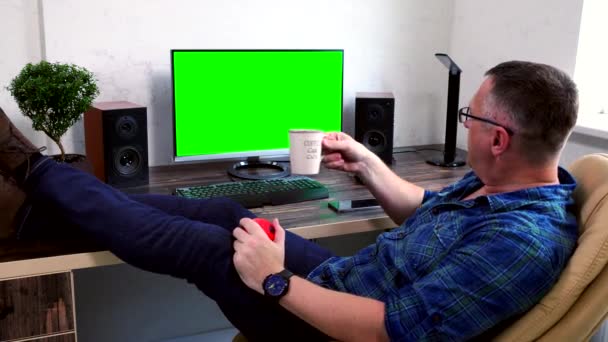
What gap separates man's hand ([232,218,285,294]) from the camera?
138cm

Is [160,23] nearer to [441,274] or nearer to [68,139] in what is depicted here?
[68,139]

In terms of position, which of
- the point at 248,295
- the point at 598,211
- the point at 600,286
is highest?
the point at 598,211

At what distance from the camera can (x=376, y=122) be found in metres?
2.40

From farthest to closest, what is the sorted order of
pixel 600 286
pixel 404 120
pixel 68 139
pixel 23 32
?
pixel 404 120
pixel 68 139
pixel 23 32
pixel 600 286

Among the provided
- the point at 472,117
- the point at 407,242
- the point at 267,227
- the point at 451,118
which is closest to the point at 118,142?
the point at 267,227

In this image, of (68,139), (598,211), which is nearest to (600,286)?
(598,211)

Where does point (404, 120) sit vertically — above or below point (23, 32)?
below

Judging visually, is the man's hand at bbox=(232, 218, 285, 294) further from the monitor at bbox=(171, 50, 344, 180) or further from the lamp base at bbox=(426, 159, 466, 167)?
the lamp base at bbox=(426, 159, 466, 167)

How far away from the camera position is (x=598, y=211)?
50.1 inches

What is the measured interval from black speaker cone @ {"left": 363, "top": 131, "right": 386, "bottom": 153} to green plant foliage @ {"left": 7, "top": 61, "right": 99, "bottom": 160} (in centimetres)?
104

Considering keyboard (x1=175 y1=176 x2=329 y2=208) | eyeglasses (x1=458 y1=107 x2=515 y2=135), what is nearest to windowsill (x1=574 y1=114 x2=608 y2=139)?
eyeglasses (x1=458 y1=107 x2=515 y2=135)

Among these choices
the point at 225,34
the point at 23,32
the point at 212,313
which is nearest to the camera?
the point at 23,32

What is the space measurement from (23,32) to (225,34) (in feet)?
2.29

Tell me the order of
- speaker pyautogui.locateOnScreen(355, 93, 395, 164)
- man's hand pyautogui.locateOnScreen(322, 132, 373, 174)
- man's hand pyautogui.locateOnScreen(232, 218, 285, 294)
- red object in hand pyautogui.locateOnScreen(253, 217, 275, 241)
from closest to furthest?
man's hand pyautogui.locateOnScreen(232, 218, 285, 294), red object in hand pyautogui.locateOnScreen(253, 217, 275, 241), man's hand pyautogui.locateOnScreen(322, 132, 373, 174), speaker pyautogui.locateOnScreen(355, 93, 395, 164)
